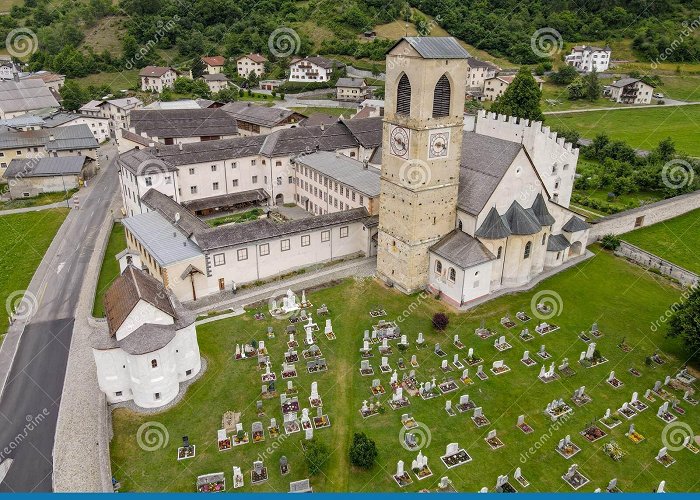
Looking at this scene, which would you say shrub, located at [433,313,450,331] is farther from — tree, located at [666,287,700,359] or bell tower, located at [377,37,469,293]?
tree, located at [666,287,700,359]

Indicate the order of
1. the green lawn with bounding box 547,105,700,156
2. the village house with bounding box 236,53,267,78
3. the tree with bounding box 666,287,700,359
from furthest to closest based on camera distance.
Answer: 1. the village house with bounding box 236,53,267,78
2. the green lawn with bounding box 547,105,700,156
3. the tree with bounding box 666,287,700,359

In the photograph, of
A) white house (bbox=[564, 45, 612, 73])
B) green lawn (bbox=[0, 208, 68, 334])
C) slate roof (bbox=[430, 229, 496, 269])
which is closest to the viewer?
slate roof (bbox=[430, 229, 496, 269])

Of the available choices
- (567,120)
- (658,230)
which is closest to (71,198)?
(658,230)

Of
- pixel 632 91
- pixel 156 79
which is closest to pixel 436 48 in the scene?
pixel 632 91

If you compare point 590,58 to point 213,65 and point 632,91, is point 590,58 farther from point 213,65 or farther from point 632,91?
point 213,65

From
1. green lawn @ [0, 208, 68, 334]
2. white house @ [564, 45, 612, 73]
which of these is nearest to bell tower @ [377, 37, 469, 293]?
green lawn @ [0, 208, 68, 334]

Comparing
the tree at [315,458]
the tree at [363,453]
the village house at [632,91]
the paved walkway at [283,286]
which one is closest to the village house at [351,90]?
the village house at [632,91]

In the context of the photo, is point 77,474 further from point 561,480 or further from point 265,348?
point 561,480
